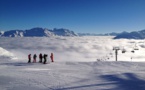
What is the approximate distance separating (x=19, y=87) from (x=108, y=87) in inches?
198

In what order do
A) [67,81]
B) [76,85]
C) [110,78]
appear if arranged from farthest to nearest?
1. [110,78]
2. [67,81]
3. [76,85]

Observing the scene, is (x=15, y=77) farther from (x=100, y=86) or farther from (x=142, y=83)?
(x=142, y=83)

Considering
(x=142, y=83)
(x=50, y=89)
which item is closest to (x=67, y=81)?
(x=50, y=89)

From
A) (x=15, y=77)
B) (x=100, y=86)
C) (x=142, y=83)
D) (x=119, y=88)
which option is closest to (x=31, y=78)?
(x=15, y=77)

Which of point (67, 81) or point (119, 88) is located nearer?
point (119, 88)

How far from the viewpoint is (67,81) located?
45.0ft

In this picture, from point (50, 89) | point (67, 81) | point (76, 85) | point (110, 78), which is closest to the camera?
point (50, 89)

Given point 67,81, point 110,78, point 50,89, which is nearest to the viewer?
point 50,89

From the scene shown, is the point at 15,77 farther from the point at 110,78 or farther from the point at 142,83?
the point at 142,83

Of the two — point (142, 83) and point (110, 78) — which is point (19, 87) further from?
point (142, 83)

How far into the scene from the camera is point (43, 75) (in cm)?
1535

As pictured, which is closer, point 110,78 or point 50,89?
point 50,89

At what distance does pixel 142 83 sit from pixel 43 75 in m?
6.63

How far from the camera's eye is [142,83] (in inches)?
532
